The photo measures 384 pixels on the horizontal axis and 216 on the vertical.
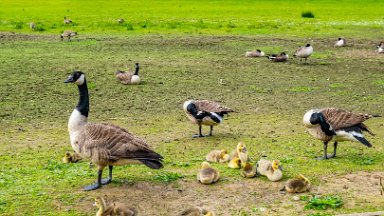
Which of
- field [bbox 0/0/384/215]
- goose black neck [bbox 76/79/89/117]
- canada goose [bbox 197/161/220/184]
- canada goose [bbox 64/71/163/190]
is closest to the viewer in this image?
canada goose [bbox 64/71/163/190]

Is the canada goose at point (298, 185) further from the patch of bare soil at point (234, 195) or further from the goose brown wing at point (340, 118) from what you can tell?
the goose brown wing at point (340, 118)

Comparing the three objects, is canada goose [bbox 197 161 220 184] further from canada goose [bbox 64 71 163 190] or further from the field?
canada goose [bbox 64 71 163 190]

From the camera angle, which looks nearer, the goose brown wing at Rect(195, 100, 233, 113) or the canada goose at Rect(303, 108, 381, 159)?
the canada goose at Rect(303, 108, 381, 159)

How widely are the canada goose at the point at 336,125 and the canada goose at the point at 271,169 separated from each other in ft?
4.97

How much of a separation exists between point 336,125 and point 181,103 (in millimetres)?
6199

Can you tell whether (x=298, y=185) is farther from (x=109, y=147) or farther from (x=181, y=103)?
(x=181, y=103)

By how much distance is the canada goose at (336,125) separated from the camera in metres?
10.6

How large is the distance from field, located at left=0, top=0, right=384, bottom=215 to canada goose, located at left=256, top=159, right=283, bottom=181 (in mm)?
114

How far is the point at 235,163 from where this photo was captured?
10133 mm

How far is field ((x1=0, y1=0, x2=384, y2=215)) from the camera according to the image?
349 inches

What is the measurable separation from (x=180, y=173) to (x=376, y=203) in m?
3.15

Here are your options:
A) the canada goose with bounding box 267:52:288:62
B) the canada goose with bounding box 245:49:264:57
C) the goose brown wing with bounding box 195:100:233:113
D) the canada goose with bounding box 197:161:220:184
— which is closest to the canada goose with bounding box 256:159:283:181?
the canada goose with bounding box 197:161:220:184

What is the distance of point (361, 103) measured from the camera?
53.2 ft

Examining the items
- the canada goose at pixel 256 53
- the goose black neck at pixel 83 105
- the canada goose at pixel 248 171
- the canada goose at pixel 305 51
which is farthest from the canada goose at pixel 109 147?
the canada goose at pixel 256 53
